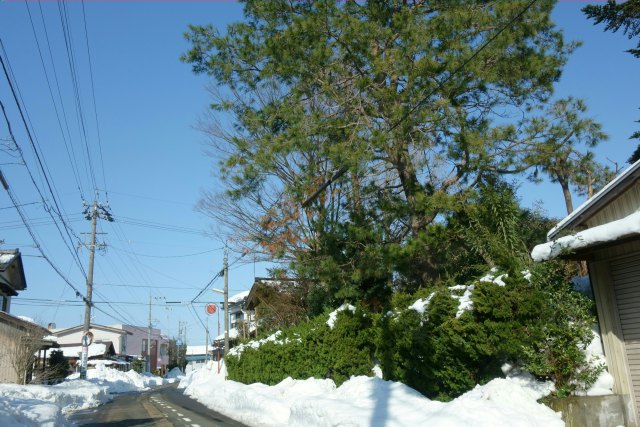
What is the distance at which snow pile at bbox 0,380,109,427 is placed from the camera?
454 inches

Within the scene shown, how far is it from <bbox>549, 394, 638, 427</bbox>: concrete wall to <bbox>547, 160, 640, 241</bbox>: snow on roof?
279 cm

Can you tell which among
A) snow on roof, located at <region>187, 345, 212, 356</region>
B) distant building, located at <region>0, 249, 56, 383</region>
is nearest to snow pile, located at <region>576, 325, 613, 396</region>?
distant building, located at <region>0, 249, 56, 383</region>

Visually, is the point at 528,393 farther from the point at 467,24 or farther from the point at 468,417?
the point at 467,24

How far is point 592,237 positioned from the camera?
28.6ft

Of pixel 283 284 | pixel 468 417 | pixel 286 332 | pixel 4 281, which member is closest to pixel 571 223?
pixel 468 417

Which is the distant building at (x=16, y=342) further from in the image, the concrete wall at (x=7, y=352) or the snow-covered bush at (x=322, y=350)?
the snow-covered bush at (x=322, y=350)

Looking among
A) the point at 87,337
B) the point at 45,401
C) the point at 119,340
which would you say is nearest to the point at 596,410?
the point at 45,401

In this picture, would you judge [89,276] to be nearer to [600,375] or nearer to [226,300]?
[226,300]

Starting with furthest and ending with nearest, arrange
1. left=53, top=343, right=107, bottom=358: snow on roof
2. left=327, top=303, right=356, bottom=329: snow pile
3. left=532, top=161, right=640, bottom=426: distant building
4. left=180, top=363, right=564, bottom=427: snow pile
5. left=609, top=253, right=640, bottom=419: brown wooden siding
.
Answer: left=53, top=343, right=107, bottom=358: snow on roof
left=327, top=303, right=356, bottom=329: snow pile
left=609, top=253, right=640, bottom=419: brown wooden siding
left=532, top=161, right=640, bottom=426: distant building
left=180, top=363, right=564, bottom=427: snow pile

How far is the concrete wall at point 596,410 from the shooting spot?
8.50m

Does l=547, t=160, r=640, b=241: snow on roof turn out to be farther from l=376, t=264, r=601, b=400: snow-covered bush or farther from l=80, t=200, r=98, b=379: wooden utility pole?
l=80, t=200, r=98, b=379: wooden utility pole

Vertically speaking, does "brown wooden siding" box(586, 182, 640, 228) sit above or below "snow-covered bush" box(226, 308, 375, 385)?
above

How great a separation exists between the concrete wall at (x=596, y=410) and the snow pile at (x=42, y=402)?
9.60 meters

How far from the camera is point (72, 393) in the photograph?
2742cm
